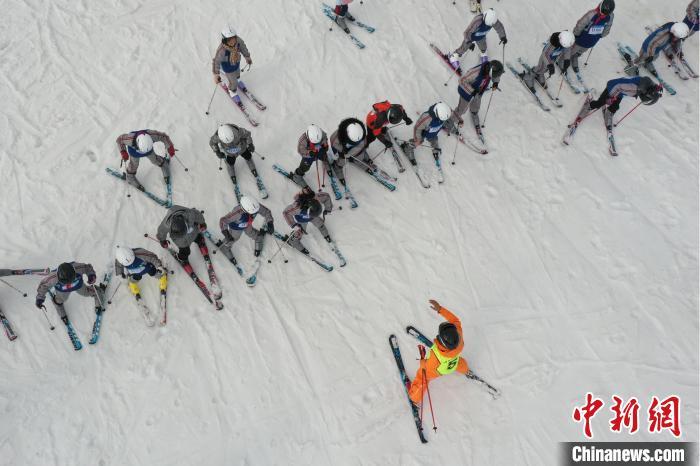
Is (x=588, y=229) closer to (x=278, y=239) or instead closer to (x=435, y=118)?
(x=435, y=118)

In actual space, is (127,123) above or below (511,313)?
above

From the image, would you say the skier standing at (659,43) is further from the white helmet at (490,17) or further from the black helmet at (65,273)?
the black helmet at (65,273)

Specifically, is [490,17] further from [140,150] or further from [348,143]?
[140,150]

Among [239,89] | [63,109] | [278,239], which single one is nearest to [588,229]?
[278,239]

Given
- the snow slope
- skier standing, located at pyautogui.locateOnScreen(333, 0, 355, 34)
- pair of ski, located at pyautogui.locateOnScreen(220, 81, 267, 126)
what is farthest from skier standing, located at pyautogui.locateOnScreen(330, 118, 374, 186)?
skier standing, located at pyautogui.locateOnScreen(333, 0, 355, 34)

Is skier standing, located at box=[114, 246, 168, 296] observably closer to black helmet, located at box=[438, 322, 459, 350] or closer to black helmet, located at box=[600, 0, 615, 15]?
black helmet, located at box=[438, 322, 459, 350]

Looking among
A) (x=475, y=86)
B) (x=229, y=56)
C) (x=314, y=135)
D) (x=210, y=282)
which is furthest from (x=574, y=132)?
(x=210, y=282)
